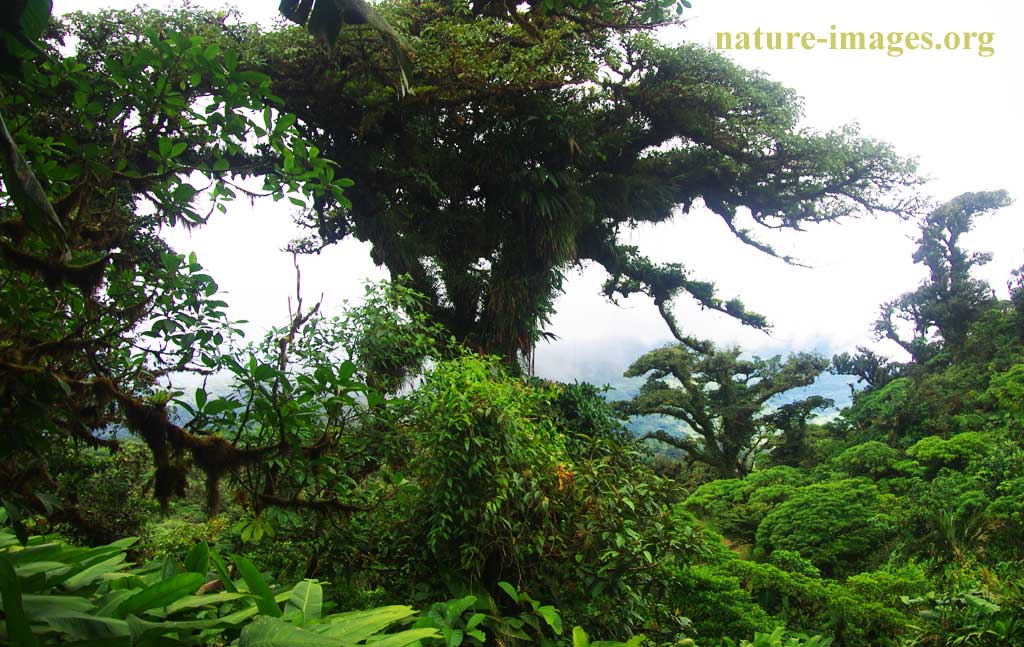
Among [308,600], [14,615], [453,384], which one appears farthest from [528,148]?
[14,615]

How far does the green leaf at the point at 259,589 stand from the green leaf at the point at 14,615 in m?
0.38

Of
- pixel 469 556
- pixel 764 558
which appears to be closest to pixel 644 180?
pixel 764 558

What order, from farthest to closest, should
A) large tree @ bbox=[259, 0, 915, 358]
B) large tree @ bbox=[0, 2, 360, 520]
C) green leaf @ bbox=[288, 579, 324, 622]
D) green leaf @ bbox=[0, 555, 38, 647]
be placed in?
1. large tree @ bbox=[259, 0, 915, 358]
2. large tree @ bbox=[0, 2, 360, 520]
3. green leaf @ bbox=[288, 579, 324, 622]
4. green leaf @ bbox=[0, 555, 38, 647]

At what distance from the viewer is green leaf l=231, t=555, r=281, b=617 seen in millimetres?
1108

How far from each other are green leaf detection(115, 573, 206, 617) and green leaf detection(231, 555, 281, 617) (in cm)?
16

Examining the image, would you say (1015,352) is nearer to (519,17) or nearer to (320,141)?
(519,17)

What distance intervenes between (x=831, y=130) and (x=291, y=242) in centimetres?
883

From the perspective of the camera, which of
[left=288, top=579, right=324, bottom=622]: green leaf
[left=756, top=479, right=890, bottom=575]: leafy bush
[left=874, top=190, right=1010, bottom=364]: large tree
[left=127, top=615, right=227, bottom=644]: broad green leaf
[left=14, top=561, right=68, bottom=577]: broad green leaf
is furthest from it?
[left=874, top=190, right=1010, bottom=364]: large tree

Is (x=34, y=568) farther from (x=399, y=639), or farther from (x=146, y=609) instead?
(x=399, y=639)

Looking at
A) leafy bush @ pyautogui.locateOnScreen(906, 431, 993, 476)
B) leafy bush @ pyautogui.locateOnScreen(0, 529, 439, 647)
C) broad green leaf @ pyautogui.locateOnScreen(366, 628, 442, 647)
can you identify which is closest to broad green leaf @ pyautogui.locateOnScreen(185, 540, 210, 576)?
leafy bush @ pyautogui.locateOnScreen(0, 529, 439, 647)

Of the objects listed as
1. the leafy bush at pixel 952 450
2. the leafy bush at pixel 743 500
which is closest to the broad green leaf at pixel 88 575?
the leafy bush at pixel 743 500

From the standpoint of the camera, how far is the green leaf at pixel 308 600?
1245 mm

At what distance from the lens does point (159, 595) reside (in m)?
0.92

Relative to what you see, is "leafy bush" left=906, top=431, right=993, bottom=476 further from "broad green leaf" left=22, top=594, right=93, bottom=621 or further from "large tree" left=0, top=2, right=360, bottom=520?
"broad green leaf" left=22, top=594, right=93, bottom=621
